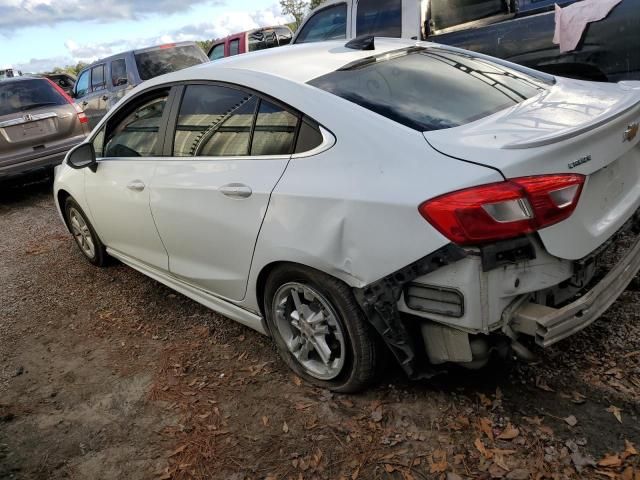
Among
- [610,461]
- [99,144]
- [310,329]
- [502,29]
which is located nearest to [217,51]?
[502,29]

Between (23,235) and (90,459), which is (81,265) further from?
(90,459)

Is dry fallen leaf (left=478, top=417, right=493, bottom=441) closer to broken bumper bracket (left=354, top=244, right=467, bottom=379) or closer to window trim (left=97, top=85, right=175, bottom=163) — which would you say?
broken bumper bracket (left=354, top=244, right=467, bottom=379)

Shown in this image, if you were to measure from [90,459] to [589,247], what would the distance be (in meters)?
2.44

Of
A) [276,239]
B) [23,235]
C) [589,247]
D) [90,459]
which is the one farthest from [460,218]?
[23,235]

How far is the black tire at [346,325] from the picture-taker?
2326mm

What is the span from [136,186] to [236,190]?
3.58 ft

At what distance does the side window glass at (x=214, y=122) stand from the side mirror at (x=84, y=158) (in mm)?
1058

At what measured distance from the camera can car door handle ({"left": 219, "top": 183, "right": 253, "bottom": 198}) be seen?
8.54ft

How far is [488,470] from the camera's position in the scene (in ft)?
6.94

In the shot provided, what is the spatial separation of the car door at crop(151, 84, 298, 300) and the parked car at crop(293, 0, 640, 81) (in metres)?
3.52

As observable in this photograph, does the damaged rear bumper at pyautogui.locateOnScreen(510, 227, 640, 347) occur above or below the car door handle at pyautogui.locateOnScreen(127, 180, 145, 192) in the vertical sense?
below

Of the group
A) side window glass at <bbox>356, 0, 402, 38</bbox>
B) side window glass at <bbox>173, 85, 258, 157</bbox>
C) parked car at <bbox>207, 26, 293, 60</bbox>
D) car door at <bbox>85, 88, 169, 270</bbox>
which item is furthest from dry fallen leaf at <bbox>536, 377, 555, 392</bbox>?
parked car at <bbox>207, 26, 293, 60</bbox>

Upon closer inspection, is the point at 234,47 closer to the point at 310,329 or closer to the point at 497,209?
the point at 310,329

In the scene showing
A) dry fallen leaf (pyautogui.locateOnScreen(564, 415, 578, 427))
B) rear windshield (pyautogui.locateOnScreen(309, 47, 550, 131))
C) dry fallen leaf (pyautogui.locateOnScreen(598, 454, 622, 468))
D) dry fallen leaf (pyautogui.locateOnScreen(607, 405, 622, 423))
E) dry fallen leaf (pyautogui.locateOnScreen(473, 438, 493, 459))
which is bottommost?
dry fallen leaf (pyautogui.locateOnScreen(473, 438, 493, 459))
